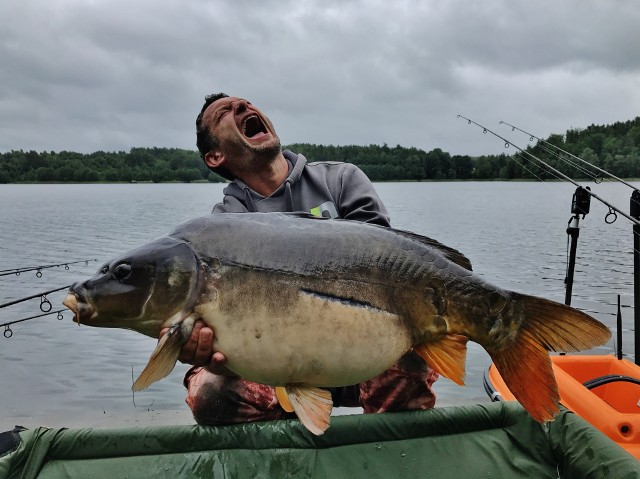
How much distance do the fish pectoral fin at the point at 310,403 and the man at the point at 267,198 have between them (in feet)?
2.28

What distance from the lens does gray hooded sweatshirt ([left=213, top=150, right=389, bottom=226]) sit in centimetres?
293

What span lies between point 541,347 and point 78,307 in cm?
149

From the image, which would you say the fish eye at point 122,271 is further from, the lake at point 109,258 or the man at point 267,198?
the lake at point 109,258

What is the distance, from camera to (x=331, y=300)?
6.18 ft

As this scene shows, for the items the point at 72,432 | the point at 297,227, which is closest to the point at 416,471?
the point at 297,227

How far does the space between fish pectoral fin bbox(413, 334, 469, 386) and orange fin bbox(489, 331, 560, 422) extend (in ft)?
0.35

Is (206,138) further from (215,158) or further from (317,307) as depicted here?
(317,307)

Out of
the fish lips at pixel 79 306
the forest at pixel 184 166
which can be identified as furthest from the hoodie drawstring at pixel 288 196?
the forest at pixel 184 166

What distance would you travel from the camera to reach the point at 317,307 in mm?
1863

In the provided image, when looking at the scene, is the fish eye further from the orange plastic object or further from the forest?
the forest

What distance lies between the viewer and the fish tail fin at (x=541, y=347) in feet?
6.18

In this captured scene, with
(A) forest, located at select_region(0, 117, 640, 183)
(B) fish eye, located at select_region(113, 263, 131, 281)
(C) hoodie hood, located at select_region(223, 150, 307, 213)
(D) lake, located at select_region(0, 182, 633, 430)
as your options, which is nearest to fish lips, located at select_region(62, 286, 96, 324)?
(B) fish eye, located at select_region(113, 263, 131, 281)

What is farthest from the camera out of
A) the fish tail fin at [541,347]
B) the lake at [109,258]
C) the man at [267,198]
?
the lake at [109,258]

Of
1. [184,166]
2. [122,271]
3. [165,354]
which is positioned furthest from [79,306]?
[184,166]
